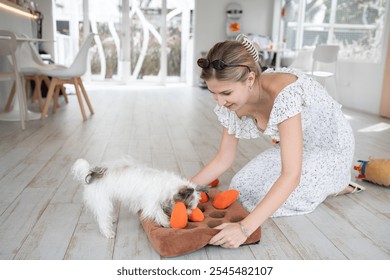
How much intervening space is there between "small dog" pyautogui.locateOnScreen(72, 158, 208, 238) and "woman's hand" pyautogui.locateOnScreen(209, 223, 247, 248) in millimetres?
161

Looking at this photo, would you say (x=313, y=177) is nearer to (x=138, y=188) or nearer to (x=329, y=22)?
(x=138, y=188)

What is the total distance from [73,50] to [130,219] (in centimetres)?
713

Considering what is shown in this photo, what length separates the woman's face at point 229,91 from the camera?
1.34 meters

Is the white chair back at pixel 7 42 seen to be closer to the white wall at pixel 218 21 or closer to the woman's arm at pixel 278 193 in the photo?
the woman's arm at pixel 278 193

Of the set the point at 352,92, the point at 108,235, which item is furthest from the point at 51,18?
the point at 108,235

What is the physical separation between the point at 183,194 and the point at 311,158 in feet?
2.24

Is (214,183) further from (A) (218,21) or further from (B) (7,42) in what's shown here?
(A) (218,21)

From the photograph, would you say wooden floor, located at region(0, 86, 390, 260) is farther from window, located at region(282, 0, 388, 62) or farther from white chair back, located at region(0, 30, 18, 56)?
window, located at region(282, 0, 388, 62)

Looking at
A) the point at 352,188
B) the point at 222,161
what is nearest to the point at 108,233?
the point at 222,161

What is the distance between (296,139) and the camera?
1.36 m

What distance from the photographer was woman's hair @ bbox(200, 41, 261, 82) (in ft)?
4.32

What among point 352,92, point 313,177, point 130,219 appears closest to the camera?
point 130,219

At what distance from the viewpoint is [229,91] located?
135 centimetres
